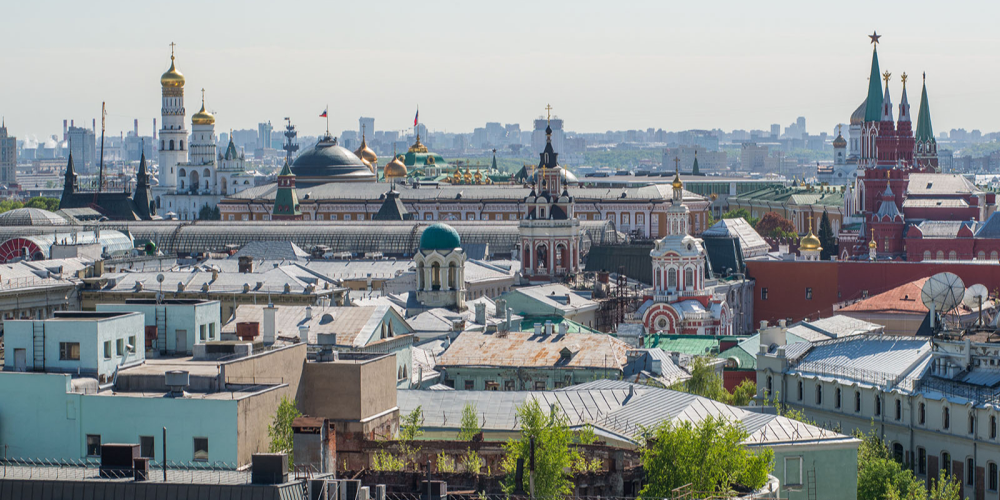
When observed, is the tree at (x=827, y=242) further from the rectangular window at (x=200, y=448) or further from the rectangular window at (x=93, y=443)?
the rectangular window at (x=200, y=448)

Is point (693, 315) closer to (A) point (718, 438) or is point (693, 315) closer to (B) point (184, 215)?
(A) point (718, 438)

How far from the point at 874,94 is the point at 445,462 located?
364 feet

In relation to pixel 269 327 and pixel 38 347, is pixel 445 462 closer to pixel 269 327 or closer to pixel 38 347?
pixel 38 347

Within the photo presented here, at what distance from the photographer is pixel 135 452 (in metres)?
29.9

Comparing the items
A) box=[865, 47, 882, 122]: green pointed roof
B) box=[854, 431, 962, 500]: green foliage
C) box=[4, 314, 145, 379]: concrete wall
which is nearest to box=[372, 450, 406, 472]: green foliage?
box=[4, 314, 145, 379]: concrete wall

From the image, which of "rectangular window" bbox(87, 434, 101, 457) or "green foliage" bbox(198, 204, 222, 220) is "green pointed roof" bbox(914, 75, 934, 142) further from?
"rectangular window" bbox(87, 434, 101, 457)

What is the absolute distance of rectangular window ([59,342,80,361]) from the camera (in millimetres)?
36406

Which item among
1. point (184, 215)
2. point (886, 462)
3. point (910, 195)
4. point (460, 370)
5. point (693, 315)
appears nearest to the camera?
point (886, 462)

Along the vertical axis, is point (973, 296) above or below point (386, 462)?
above

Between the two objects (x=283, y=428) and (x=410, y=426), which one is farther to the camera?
(x=410, y=426)

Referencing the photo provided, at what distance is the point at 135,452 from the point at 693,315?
56491 millimetres

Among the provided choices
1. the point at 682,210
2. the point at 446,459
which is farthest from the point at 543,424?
the point at 682,210

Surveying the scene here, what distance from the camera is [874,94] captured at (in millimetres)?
142625

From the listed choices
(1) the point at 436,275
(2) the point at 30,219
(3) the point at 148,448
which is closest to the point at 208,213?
(2) the point at 30,219
